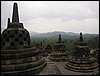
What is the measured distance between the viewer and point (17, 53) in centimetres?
832

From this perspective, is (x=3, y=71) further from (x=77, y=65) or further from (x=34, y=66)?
(x=77, y=65)

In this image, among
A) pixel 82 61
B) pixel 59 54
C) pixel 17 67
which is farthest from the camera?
pixel 59 54

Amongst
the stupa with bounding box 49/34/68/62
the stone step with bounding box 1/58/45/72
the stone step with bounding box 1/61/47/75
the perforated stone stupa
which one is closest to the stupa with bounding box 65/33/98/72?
the stupa with bounding box 49/34/68/62

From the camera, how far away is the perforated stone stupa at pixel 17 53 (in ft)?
25.6

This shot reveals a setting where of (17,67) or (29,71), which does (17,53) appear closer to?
(17,67)

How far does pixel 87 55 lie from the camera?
53.0 feet

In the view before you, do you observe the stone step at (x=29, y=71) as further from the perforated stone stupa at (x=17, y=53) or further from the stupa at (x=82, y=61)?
the stupa at (x=82, y=61)

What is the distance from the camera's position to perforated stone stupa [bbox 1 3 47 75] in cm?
782

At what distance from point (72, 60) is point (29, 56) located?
872 centimetres

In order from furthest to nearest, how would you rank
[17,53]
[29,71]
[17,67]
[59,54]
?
[59,54] → [17,53] → [29,71] → [17,67]

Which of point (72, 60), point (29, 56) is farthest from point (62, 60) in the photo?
point (29, 56)

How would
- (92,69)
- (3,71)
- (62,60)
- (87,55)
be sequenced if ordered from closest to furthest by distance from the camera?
(3,71) → (92,69) → (87,55) → (62,60)

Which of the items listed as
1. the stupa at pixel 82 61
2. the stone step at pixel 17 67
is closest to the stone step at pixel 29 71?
the stone step at pixel 17 67

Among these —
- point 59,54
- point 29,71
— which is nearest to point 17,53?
point 29,71
